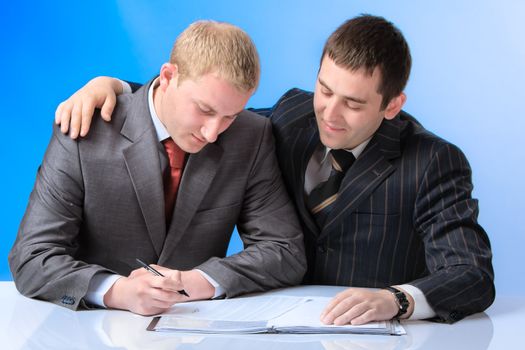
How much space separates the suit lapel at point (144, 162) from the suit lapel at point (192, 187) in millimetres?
53

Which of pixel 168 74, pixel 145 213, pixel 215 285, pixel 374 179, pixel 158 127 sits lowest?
pixel 215 285

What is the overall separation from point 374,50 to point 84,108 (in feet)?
2.51

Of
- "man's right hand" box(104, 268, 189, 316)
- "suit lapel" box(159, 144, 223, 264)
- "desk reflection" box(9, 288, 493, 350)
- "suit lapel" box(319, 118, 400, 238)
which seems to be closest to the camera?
"desk reflection" box(9, 288, 493, 350)

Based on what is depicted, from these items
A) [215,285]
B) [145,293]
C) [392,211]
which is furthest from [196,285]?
[392,211]

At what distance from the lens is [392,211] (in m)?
2.35

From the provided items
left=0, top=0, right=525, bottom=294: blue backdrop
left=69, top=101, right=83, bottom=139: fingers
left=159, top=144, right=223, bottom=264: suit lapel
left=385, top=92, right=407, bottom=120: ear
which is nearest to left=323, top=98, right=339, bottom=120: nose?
left=385, top=92, right=407, bottom=120: ear

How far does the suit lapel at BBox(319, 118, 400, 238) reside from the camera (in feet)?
7.74

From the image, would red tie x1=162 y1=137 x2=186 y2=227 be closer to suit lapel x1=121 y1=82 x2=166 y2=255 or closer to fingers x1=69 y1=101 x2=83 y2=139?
suit lapel x1=121 y1=82 x2=166 y2=255

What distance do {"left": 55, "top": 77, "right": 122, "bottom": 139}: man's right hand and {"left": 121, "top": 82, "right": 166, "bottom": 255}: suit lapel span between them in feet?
0.21

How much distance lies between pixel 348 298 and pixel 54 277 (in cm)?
68

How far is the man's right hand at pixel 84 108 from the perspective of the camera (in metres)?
2.14

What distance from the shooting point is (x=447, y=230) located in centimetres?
224

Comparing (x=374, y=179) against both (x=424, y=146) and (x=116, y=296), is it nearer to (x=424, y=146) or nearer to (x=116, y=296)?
(x=424, y=146)

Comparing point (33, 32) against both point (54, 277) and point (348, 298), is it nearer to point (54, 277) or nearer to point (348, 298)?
point (54, 277)
